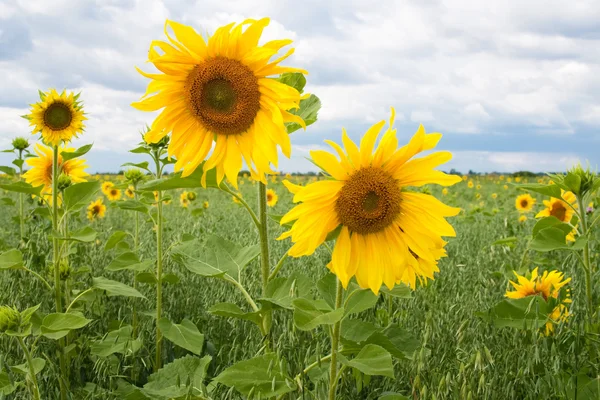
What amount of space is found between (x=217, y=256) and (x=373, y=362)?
2.91 feet

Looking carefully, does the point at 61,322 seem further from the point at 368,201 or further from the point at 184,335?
the point at 368,201

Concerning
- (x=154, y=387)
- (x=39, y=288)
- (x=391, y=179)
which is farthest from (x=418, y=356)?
(x=39, y=288)

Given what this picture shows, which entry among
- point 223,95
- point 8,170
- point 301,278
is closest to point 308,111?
point 223,95

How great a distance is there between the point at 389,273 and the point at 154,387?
3.33ft

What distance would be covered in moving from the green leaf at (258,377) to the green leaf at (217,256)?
1.63 ft

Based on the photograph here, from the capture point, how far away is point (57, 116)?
3227mm

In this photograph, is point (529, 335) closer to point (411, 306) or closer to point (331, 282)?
point (331, 282)

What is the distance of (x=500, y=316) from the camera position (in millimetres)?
2203

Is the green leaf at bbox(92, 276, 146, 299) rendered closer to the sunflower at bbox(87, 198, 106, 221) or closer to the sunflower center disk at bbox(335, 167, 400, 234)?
the sunflower center disk at bbox(335, 167, 400, 234)

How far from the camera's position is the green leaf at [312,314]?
1397 millimetres

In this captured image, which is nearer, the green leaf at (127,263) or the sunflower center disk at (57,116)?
the green leaf at (127,263)

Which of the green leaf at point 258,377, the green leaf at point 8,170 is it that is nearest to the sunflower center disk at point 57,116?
the green leaf at point 8,170

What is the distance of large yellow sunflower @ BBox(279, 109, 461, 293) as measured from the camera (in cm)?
150

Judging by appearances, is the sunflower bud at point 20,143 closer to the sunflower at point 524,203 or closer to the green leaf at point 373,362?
the green leaf at point 373,362
